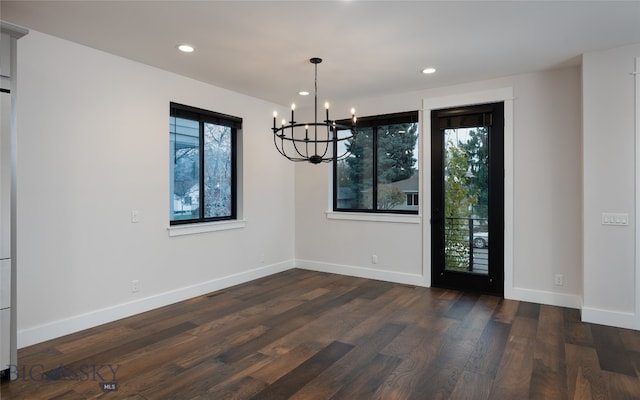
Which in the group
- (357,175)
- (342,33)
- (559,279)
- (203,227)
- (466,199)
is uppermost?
(342,33)

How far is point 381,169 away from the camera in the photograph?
218 inches

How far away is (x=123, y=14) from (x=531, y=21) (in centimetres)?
314

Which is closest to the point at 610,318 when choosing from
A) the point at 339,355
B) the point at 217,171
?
the point at 339,355

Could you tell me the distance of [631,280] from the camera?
3.59m

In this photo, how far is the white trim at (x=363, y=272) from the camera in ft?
17.1

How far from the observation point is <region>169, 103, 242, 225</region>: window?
14.8ft

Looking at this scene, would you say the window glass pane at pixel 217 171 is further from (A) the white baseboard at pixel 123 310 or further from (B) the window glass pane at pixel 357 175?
(B) the window glass pane at pixel 357 175

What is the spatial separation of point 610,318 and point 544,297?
724 millimetres

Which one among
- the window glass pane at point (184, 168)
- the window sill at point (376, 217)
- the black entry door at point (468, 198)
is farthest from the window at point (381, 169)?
the window glass pane at point (184, 168)

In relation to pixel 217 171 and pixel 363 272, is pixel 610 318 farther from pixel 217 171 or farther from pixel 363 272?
pixel 217 171

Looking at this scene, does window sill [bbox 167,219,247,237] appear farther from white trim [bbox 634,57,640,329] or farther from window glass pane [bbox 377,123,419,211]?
white trim [bbox 634,57,640,329]

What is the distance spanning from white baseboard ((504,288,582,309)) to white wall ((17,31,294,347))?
357 cm

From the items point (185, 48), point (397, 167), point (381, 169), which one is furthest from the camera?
point (381, 169)

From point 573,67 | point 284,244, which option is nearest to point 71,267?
point 284,244
